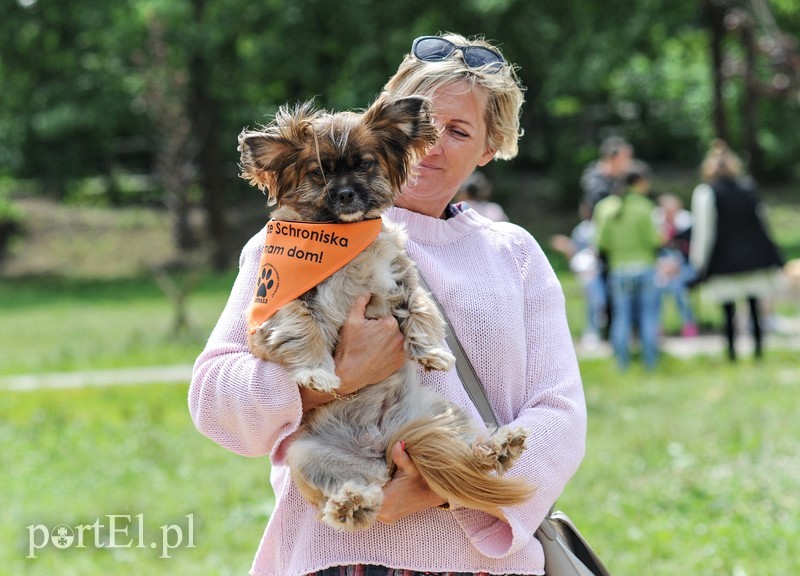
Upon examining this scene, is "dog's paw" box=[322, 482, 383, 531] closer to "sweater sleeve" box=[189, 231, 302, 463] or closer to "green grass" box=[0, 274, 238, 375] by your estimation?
"sweater sleeve" box=[189, 231, 302, 463]

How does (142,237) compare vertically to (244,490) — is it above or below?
below

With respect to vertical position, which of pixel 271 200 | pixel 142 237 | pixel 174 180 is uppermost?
pixel 271 200

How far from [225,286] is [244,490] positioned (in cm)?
2119

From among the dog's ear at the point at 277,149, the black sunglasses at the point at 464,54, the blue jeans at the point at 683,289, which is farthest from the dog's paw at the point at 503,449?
the blue jeans at the point at 683,289

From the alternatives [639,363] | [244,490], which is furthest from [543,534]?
[639,363]

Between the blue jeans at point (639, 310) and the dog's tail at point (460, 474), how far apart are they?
10018 millimetres

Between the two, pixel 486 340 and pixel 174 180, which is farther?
pixel 174 180

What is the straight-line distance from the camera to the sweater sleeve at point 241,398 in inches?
106

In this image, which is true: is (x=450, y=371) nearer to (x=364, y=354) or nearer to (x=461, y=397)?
(x=461, y=397)

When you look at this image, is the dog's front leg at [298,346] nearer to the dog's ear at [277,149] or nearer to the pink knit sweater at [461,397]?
the pink knit sweater at [461,397]

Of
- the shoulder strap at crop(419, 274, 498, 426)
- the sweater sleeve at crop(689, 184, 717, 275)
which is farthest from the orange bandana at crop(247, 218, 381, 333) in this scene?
the sweater sleeve at crop(689, 184, 717, 275)

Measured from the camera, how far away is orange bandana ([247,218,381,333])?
112 inches

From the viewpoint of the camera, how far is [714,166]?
12.6 m

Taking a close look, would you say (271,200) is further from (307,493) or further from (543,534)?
(543,534)
